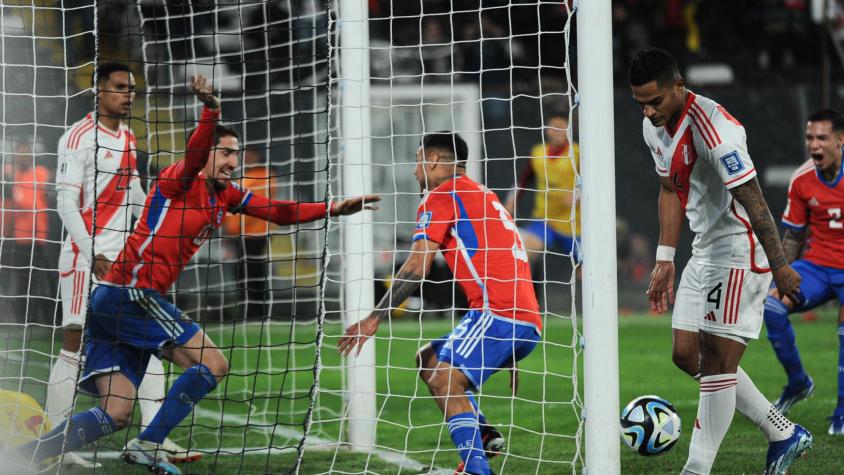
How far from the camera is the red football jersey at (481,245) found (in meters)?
5.00

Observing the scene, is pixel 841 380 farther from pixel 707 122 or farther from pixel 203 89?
pixel 203 89

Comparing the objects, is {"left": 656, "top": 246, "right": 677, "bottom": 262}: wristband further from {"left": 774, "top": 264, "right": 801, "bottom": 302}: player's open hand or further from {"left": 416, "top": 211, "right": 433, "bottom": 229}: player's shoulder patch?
{"left": 416, "top": 211, "right": 433, "bottom": 229}: player's shoulder patch

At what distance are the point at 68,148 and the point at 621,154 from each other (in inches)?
355

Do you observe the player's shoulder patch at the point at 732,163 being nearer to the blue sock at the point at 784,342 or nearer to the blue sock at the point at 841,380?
the blue sock at the point at 841,380

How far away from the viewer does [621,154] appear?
44.9 ft

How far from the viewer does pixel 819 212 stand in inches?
273

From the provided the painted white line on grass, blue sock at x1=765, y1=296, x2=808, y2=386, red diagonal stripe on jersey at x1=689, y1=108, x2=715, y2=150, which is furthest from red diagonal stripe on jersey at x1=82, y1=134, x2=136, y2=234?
blue sock at x1=765, y1=296, x2=808, y2=386

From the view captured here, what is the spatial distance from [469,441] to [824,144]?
3.30 metres

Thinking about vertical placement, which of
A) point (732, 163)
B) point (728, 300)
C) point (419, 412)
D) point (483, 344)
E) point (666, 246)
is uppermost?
point (732, 163)

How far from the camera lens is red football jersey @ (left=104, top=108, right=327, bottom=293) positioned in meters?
5.30

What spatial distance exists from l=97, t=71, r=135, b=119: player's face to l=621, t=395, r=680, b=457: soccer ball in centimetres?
309

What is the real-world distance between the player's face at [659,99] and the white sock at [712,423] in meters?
1.20

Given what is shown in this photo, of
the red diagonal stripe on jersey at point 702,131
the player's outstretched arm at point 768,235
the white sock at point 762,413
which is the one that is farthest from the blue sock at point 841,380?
the red diagonal stripe on jersey at point 702,131

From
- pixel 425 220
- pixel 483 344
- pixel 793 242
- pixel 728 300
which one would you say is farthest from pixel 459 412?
pixel 793 242
